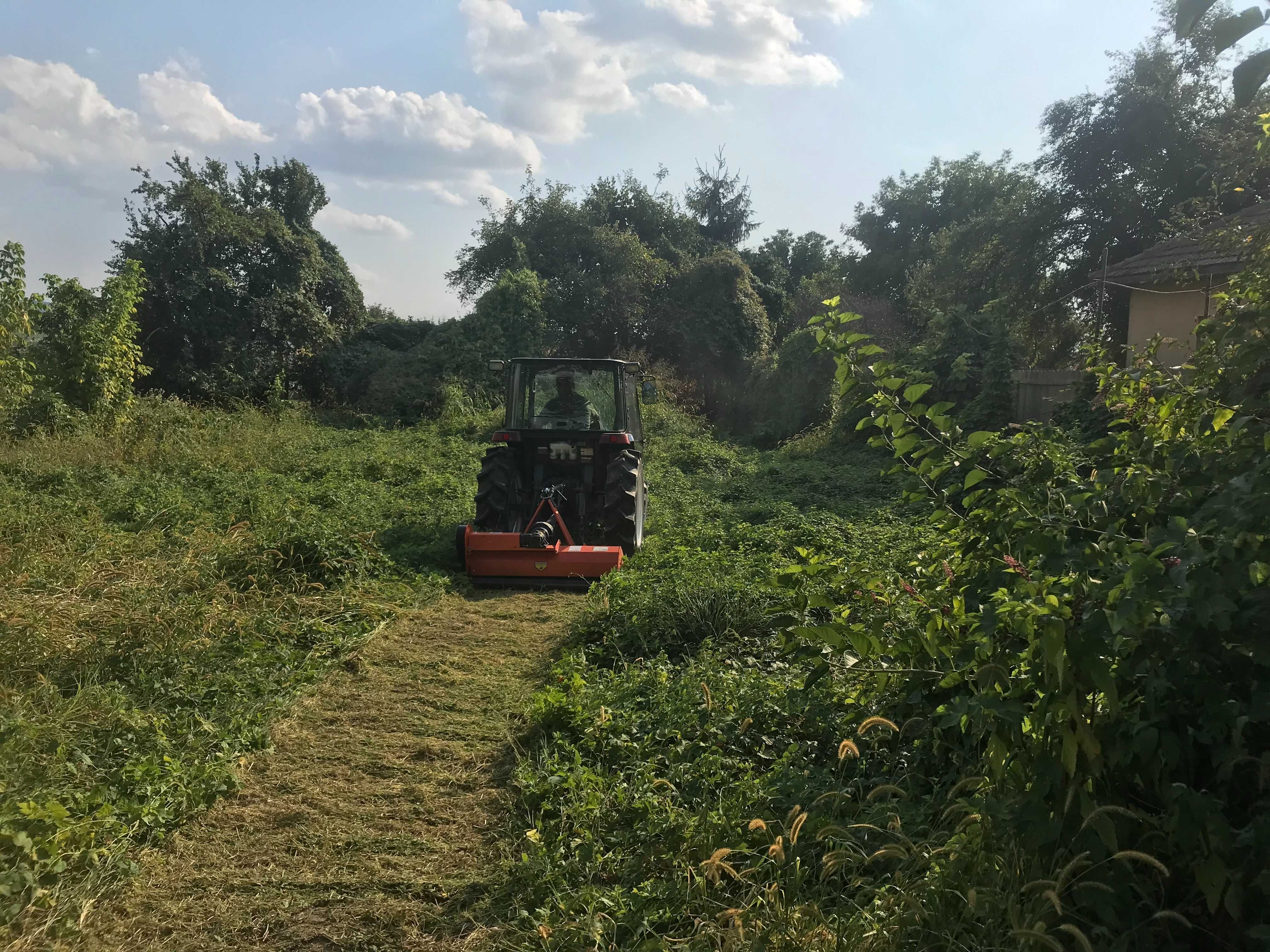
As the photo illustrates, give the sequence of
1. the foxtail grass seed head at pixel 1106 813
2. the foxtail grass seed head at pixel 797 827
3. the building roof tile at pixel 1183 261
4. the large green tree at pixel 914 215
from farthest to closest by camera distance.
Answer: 1. the large green tree at pixel 914 215
2. the building roof tile at pixel 1183 261
3. the foxtail grass seed head at pixel 797 827
4. the foxtail grass seed head at pixel 1106 813

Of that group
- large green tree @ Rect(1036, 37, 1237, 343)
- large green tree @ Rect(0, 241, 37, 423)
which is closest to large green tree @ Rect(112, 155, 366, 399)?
large green tree @ Rect(0, 241, 37, 423)

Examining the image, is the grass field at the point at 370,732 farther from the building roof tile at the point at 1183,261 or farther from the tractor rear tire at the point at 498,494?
the building roof tile at the point at 1183,261

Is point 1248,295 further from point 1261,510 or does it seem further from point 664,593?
point 664,593

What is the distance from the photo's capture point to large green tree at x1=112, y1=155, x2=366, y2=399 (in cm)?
2098

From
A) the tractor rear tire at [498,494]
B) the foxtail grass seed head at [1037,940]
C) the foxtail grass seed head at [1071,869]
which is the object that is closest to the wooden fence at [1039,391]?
the tractor rear tire at [498,494]

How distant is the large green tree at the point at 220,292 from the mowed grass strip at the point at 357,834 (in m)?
18.2

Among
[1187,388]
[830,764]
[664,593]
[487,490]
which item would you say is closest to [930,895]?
[830,764]

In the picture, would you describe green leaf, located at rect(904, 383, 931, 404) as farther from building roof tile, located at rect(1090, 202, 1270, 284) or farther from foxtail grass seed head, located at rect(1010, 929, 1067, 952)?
building roof tile, located at rect(1090, 202, 1270, 284)

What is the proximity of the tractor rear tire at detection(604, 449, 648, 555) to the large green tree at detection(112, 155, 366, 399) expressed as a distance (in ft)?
51.1

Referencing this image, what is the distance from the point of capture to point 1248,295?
259cm

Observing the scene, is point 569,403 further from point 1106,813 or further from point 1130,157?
point 1130,157

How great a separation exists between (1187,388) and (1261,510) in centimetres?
89

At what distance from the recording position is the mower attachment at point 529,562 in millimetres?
7430

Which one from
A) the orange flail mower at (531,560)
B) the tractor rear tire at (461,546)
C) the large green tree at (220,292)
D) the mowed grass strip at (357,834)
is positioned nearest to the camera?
the mowed grass strip at (357,834)
